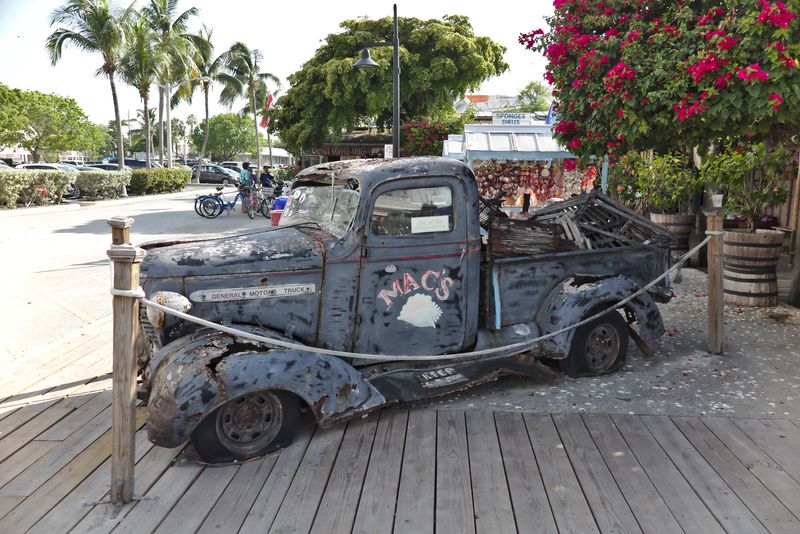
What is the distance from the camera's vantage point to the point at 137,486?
3.47 m

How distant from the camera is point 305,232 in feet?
14.6

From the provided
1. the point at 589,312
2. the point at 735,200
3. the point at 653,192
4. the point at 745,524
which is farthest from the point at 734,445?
the point at 653,192

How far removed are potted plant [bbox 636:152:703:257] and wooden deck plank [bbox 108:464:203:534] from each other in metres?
8.93

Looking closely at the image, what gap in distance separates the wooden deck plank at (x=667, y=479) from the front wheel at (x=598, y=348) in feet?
2.64

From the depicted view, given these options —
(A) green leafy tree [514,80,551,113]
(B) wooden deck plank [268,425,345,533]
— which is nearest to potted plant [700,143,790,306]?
(B) wooden deck plank [268,425,345,533]

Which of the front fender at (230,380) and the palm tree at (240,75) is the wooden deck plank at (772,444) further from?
the palm tree at (240,75)

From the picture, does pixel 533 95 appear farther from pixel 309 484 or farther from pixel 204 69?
pixel 309 484

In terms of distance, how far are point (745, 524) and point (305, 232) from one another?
10.5 feet

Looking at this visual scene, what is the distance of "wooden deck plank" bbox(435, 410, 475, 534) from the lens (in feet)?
10.3

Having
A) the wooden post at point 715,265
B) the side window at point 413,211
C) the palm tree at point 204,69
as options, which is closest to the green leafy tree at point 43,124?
the palm tree at point 204,69

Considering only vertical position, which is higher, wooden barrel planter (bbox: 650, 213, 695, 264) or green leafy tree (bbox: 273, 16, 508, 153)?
green leafy tree (bbox: 273, 16, 508, 153)

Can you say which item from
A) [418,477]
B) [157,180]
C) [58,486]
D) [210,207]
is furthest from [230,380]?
[157,180]

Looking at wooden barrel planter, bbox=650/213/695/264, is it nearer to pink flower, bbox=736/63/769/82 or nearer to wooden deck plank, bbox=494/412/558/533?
pink flower, bbox=736/63/769/82

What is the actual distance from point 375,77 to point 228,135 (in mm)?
66496
